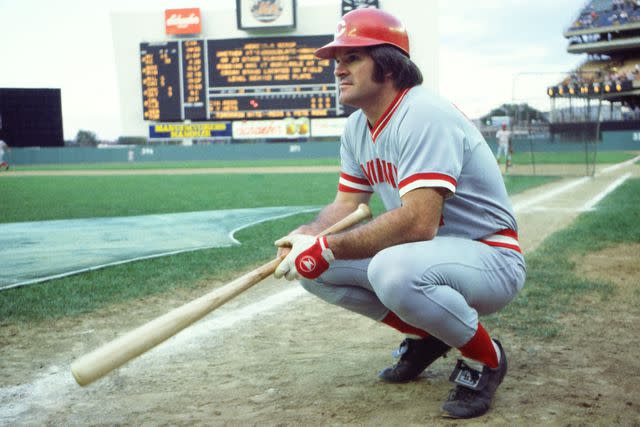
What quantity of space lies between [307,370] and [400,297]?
0.77 m

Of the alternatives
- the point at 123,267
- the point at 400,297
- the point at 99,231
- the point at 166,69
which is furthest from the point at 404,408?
the point at 166,69

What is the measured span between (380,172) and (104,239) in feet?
17.8

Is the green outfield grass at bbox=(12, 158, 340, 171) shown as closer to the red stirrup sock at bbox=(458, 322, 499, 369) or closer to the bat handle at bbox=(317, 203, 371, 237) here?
the bat handle at bbox=(317, 203, 371, 237)

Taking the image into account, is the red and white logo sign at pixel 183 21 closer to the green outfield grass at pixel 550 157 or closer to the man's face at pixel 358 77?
Result: the green outfield grass at pixel 550 157

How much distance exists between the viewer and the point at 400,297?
2.37 meters

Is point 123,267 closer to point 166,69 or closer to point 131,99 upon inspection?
point 166,69

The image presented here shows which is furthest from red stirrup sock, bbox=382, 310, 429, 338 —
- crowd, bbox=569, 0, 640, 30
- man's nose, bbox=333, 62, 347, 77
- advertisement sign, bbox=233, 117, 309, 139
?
crowd, bbox=569, 0, 640, 30

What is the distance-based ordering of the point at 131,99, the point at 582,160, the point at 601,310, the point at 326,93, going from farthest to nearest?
1. the point at 131,99
2. the point at 326,93
3. the point at 582,160
4. the point at 601,310

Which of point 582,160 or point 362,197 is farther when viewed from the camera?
point 582,160

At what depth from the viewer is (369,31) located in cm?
254

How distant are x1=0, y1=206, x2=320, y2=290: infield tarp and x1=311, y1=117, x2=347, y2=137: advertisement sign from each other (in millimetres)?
28412

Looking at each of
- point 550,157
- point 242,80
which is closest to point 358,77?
point 550,157

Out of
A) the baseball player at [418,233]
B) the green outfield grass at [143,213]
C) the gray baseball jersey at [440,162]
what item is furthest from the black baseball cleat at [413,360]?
the green outfield grass at [143,213]

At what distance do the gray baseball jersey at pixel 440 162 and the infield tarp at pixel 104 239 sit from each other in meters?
3.36
